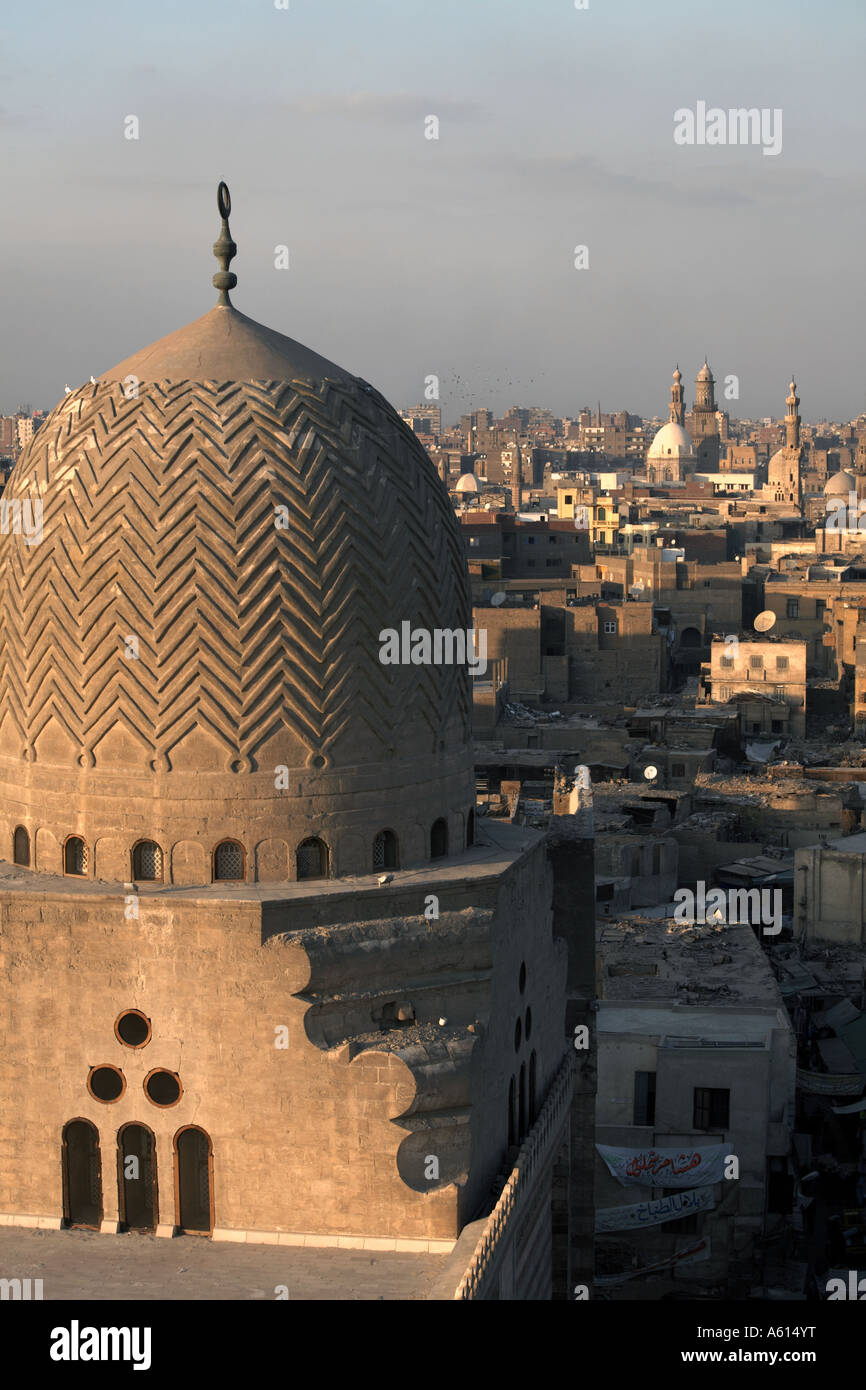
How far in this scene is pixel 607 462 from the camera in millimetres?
197000

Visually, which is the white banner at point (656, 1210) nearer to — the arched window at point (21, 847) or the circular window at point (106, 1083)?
the circular window at point (106, 1083)

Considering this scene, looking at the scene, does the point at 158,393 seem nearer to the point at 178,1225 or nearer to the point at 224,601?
the point at 224,601

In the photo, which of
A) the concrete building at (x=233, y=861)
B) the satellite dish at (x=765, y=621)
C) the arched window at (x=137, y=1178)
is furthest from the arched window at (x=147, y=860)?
the satellite dish at (x=765, y=621)

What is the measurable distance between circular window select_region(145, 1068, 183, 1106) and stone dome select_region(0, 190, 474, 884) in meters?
1.28

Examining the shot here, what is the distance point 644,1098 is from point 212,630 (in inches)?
508

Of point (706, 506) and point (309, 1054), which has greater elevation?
point (706, 506)

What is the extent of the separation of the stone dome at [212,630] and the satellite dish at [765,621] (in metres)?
48.3

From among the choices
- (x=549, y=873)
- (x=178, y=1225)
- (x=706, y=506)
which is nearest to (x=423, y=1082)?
(x=178, y=1225)

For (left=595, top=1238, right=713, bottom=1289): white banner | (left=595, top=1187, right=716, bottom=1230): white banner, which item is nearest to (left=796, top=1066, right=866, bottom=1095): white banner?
(left=595, top=1187, right=716, bottom=1230): white banner

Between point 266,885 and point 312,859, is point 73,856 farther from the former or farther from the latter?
point 312,859

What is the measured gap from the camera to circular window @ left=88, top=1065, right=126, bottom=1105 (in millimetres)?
12094

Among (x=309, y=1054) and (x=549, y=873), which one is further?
(x=549, y=873)

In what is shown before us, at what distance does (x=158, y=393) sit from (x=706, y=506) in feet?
318

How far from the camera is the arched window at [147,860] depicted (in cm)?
1216
